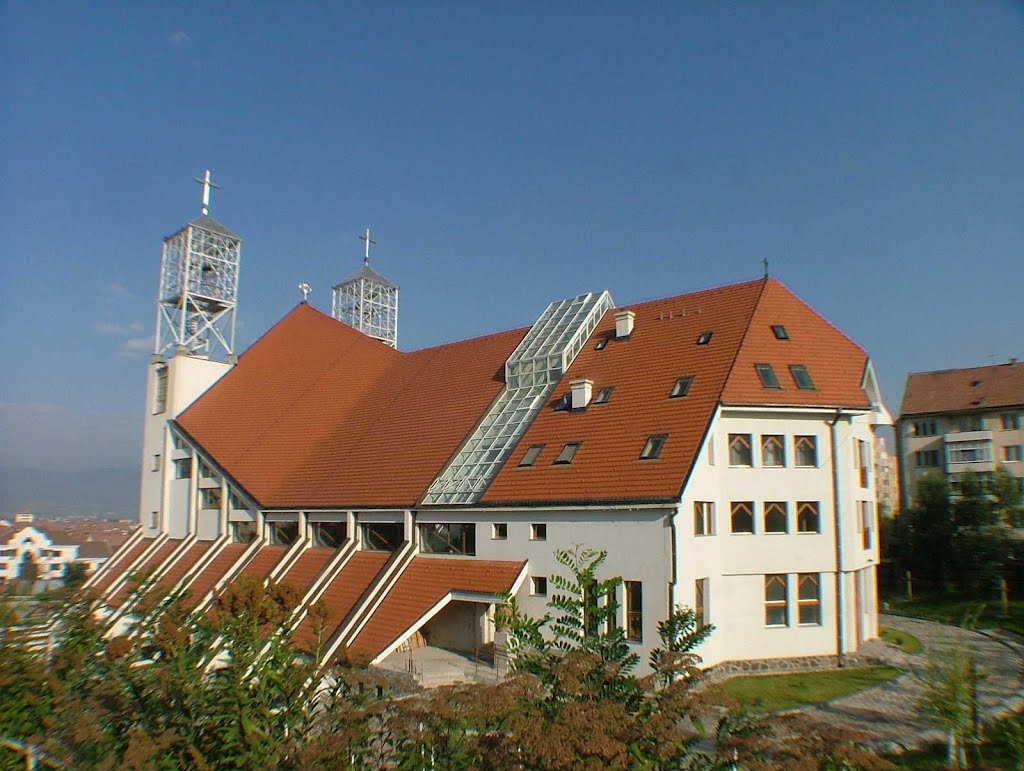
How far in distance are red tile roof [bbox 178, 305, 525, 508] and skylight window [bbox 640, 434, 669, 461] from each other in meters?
7.34

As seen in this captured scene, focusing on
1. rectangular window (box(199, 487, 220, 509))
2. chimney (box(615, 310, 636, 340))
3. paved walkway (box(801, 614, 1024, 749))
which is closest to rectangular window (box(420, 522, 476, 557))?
chimney (box(615, 310, 636, 340))

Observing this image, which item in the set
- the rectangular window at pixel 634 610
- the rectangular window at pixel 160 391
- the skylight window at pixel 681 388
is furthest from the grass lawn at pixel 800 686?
the rectangular window at pixel 160 391

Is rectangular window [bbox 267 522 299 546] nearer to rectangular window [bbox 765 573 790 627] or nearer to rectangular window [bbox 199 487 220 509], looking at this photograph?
rectangular window [bbox 199 487 220 509]

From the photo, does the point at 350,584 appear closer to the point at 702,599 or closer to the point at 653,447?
the point at 653,447

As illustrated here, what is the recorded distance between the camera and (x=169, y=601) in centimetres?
965

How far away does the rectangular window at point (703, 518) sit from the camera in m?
19.7

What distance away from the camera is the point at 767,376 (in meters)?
21.9

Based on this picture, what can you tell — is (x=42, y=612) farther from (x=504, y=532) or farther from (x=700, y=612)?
(x=700, y=612)

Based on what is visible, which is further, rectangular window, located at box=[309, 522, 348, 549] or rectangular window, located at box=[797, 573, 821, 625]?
rectangular window, located at box=[309, 522, 348, 549]

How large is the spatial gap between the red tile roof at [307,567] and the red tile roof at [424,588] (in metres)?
3.58

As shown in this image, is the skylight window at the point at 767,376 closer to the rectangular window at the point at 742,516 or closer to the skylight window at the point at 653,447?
the rectangular window at the point at 742,516

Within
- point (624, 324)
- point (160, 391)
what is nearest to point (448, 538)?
point (624, 324)

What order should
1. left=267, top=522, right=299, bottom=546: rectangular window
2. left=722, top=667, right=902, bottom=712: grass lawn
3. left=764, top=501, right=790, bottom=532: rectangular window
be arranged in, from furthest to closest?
left=267, top=522, right=299, bottom=546: rectangular window
left=764, top=501, right=790, bottom=532: rectangular window
left=722, top=667, right=902, bottom=712: grass lawn

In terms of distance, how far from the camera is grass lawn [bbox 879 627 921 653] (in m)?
22.8
